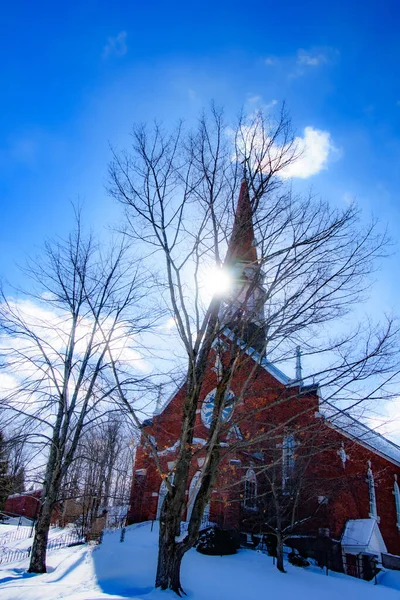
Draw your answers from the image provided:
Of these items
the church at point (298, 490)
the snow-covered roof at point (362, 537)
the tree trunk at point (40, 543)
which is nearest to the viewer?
the tree trunk at point (40, 543)

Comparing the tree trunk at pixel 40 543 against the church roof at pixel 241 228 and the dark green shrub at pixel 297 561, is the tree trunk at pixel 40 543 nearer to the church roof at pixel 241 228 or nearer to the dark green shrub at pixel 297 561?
the church roof at pixel 241 228

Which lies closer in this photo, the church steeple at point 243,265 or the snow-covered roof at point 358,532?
the church steeple at point 243,265

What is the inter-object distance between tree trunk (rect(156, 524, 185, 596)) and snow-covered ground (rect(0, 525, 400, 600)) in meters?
2.30

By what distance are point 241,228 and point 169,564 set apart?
6427 mm

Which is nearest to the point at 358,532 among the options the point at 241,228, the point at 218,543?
the point at 218,543

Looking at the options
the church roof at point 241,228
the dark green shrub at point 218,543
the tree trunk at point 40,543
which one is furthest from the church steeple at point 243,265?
the dark green shrub at point 218,543

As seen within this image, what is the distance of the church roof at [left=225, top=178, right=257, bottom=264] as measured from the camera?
8.20 metres

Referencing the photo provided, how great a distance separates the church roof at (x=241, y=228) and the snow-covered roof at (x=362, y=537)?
15.6 m

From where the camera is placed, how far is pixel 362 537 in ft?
56.1

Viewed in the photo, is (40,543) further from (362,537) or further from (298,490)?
(362,537)

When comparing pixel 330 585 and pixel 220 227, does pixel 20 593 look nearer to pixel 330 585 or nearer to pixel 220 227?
pixel 220 227

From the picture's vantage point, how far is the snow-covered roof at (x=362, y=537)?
16812mm

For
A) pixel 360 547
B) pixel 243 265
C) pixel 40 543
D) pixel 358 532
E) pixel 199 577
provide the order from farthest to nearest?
pixel 358 532 < pixel 360 547 < pixel 199 577 < pixel 40 543 < pixel 243 265

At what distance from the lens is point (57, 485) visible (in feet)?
34.6
